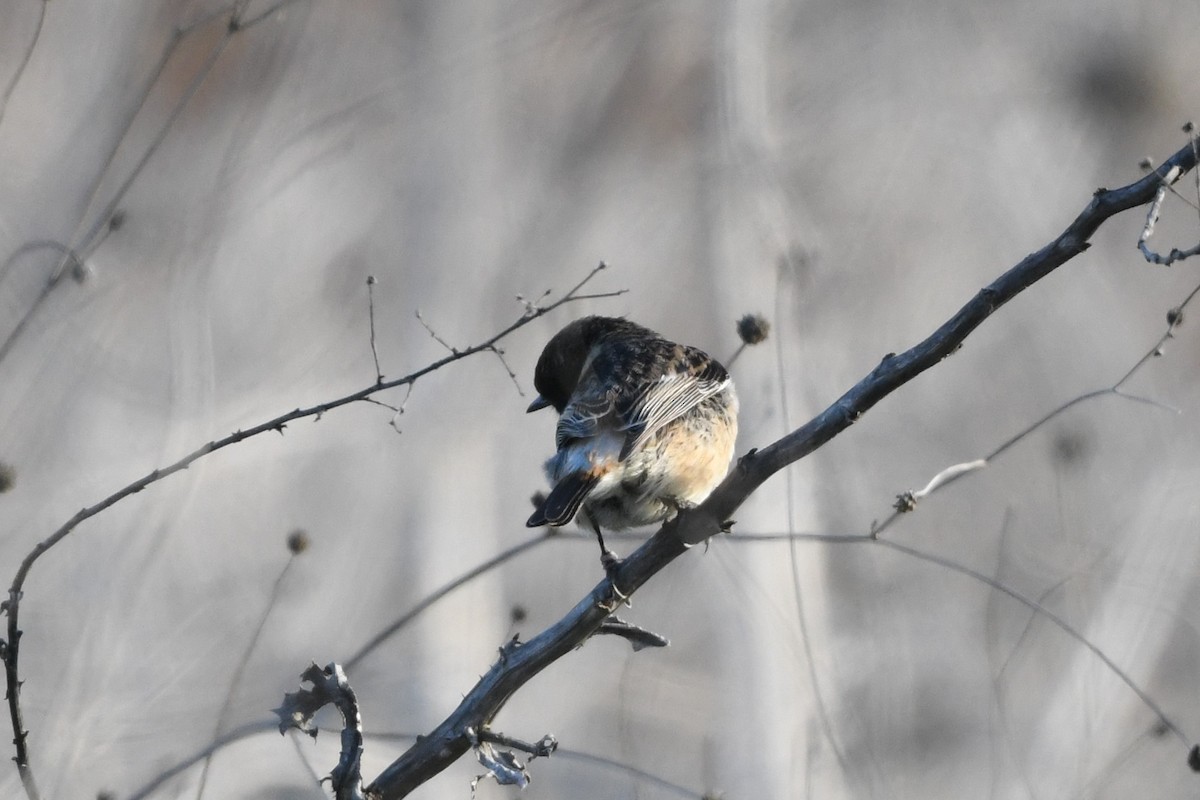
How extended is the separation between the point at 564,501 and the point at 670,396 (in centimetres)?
74

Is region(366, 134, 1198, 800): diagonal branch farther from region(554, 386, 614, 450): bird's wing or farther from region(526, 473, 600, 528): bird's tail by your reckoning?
region(554, 386, 614, 450): bird's wing

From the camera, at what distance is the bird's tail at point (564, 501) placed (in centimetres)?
310

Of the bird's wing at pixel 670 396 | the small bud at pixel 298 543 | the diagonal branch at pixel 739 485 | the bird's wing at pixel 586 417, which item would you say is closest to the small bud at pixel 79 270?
the small bud at pixel 298 543

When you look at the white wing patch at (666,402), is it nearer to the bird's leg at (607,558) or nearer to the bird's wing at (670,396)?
the bird's wing at (670,396)

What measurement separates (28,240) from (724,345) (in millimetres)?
2823

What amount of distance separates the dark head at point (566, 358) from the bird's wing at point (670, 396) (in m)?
0.49

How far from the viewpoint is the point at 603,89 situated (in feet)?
20.4

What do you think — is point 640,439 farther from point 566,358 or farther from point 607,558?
point 566,358

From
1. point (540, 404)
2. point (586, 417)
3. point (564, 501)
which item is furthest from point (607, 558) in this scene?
point (540, 404)

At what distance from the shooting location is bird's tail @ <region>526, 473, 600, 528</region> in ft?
10.2

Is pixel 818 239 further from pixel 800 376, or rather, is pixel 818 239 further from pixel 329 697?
pixel 329 697

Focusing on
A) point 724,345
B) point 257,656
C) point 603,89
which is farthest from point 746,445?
point 603,89

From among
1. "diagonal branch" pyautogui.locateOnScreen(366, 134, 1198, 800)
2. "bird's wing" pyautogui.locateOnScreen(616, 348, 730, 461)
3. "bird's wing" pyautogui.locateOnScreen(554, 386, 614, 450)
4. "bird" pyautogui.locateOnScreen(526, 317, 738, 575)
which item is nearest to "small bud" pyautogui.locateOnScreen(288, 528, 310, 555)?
"bird" pyautogui.locateOnScreen(526, 317, 738, 575)

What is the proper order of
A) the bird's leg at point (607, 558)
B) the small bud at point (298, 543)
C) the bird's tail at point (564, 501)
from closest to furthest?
the bird's leg at point (607, 558)
the bird's tail at point (564, 501)
the small bud at point (298, 543)
